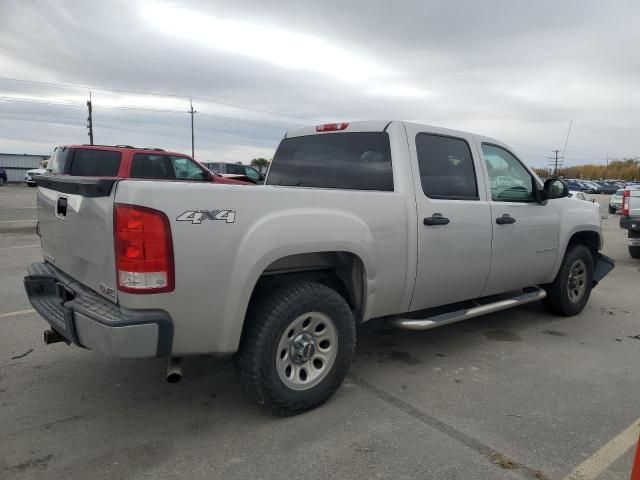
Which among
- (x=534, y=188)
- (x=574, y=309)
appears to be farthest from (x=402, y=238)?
(x=574, y=309)

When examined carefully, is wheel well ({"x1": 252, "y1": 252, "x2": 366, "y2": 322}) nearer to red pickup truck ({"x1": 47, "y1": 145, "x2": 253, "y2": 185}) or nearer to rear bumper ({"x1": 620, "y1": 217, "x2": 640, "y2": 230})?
red pickup truck ({"x1": 47, "y1": 145, "x2": 253, "y2": 185})

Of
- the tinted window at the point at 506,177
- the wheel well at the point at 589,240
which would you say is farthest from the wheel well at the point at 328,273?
the wheel well at the point at 589,240

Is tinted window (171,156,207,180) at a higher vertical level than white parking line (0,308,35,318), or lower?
higher

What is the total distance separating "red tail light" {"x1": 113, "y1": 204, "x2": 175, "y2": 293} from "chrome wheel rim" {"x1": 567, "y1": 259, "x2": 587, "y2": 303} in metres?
4.53

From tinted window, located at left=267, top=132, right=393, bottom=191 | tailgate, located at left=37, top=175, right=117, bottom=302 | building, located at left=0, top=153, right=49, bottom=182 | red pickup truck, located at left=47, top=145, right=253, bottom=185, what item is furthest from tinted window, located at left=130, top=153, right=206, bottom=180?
building, located at left=0, top=153, right=49, bottom=182

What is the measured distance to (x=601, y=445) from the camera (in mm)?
2898

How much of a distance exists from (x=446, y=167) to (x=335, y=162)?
911 mm

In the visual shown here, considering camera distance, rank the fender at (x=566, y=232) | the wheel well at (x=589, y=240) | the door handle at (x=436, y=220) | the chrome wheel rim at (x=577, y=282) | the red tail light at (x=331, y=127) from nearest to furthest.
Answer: the door handle at (x=436, y=220), the red tail light at (x=331, y=127), the fender at (x=566, y=232), the chrome wheel rim at (x=577, y=282), the wheel well at (x=589, y=240)

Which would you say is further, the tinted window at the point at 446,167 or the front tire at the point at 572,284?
the front tire at the point at 572,284

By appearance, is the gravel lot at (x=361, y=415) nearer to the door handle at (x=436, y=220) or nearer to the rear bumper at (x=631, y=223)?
the door handle at (x=436, y=220)

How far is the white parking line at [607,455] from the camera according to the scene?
8.61 feet

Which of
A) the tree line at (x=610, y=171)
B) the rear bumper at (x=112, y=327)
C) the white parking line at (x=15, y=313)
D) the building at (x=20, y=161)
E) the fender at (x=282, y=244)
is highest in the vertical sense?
the tree line at (x=610, y=171)

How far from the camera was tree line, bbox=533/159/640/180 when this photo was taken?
12306cm

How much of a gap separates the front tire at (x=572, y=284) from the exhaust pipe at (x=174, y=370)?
413cm
